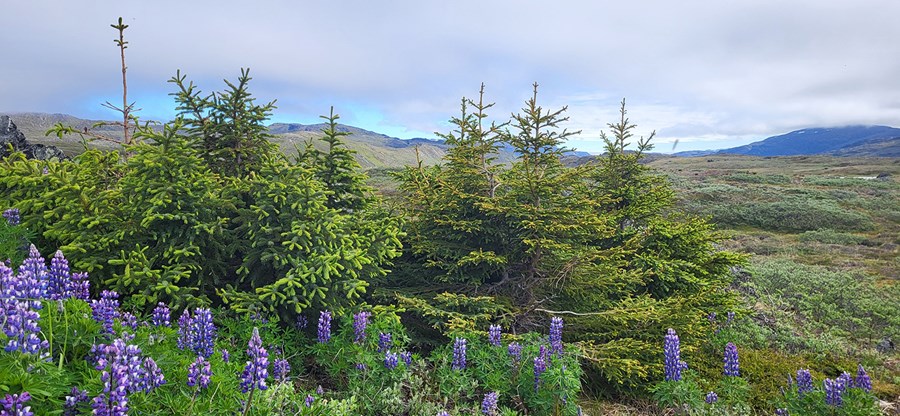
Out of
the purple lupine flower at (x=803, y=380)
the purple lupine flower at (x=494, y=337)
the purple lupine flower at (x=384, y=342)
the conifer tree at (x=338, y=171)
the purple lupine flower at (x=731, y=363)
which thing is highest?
the conifer tree at (x=338, y=171)

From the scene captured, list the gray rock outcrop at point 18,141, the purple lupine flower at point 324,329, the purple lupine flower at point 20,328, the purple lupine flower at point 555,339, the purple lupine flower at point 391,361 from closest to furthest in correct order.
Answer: the purple lupine flower at point 20,328, the purple lupine flower at point 391,361, the purple lupine flower at point 324,329, the purple lupine flower at point 555,339, the gray rock outcrop at point 18,141

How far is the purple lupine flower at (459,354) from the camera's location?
16.2 ft

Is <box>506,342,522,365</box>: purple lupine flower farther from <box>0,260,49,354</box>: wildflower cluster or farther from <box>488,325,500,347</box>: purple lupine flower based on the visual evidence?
<box>0,260,49,354</box>: wildflower cluster

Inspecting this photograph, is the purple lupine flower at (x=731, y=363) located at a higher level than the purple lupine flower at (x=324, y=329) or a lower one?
lower

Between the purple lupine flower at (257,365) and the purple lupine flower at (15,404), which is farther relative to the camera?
the purple lupine flower at (257,365)

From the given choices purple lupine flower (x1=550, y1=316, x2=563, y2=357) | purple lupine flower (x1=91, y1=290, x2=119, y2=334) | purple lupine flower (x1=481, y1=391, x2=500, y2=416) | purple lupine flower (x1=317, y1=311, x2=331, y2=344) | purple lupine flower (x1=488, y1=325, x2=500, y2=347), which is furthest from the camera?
purple lupine flower (x1=488, y1=325, x2=500, y2=347)

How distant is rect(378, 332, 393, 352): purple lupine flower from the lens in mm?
4844

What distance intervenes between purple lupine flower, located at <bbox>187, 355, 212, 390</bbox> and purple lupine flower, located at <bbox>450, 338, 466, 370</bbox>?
8.46 feet

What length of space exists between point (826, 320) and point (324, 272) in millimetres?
15555

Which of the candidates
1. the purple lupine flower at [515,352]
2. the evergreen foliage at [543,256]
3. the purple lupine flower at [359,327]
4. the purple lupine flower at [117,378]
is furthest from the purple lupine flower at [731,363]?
the purple lupine flower at [117,378]

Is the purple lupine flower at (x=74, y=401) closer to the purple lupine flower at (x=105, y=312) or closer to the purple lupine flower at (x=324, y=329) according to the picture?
the purple lupine flower at (x=105, y=312)

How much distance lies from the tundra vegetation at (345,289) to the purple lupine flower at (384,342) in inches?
0.8

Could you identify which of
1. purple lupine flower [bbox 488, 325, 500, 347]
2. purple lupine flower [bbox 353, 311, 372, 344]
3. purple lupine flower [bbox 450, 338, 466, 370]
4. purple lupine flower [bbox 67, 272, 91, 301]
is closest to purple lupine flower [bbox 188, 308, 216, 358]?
purple lupine flower [bbox 67, 272, 91, 301]

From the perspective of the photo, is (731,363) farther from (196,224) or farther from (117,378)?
(196,224)
